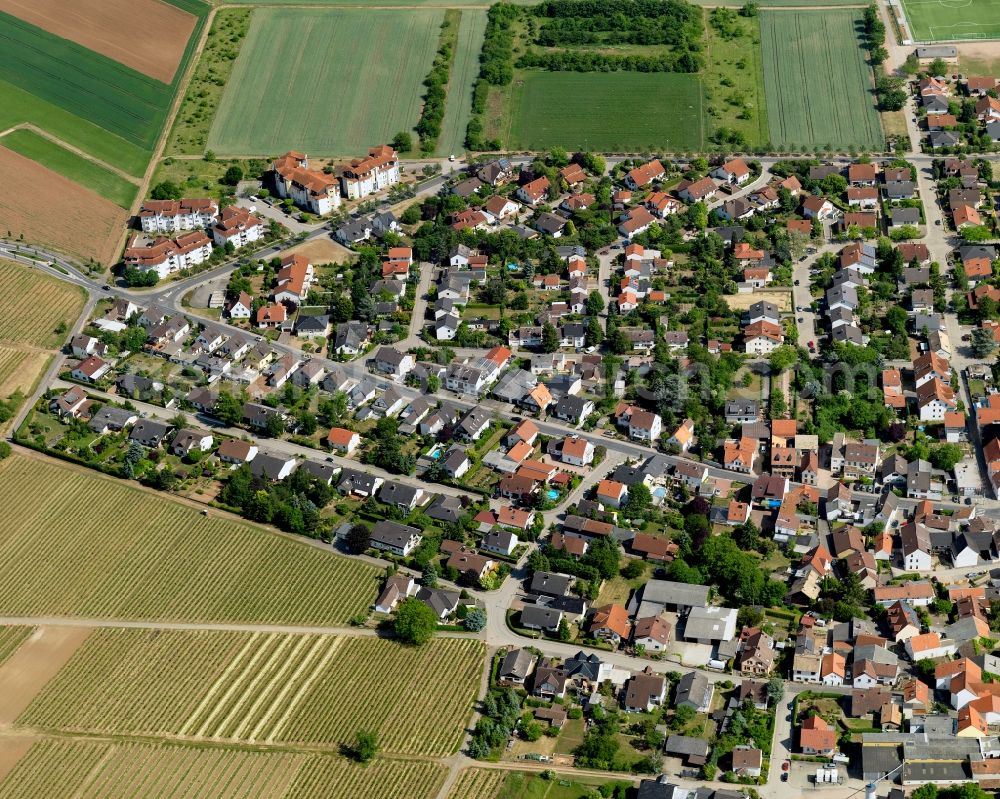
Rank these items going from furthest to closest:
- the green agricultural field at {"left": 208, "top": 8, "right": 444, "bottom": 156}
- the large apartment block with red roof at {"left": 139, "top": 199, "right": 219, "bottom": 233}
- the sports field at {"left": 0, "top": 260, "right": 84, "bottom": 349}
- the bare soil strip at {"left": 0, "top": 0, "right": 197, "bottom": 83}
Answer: the bare soil strip at {"left": 0, "top": 0, "right": 197, "bottom": 83}
the green agricultural field at {"left": 208, "top": 8, "right": 444, "bottom": 156}
the large apartment block with red roof at {"left": 139, "top": 199, "right": 219, "bottom": 233}
the sports field at {"left": 0, "top": 260, "right": 84, "bottom": 349}

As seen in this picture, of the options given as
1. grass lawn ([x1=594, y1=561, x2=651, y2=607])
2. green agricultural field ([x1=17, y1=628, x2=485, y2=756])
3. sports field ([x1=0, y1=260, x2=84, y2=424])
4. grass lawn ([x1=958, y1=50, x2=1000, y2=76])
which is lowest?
green agricultural field ([x1=17, y1=628, x2=485, y2=756])

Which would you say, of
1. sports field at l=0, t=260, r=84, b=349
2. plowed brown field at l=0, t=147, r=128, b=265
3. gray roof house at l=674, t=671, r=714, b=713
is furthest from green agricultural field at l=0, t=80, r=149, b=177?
gray roof house at l=674, t=671, r=714, b=713

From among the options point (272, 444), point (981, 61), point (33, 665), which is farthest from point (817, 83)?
point (33, 665)

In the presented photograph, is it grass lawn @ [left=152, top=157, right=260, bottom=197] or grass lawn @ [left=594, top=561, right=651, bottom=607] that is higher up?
grass lawn @ [left=152, top=157, right=260, bottom=197]

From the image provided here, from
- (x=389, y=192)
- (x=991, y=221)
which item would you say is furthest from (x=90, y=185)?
(x=991, y=221)

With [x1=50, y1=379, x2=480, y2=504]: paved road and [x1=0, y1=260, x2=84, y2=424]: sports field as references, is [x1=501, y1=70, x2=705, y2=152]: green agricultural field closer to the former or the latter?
[x1=0, y1=260, x2=84, y2=424]: sports field

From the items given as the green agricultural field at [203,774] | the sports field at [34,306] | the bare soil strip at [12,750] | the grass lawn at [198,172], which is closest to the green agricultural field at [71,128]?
the grass lawn at [198,172]

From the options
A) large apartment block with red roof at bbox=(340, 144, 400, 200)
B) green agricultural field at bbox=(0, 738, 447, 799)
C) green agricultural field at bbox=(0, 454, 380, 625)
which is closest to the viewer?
green agricultural field at bbox=(0, 738, 447, 799)

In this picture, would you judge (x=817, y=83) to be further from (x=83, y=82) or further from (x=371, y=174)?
(x=83, y=82)
